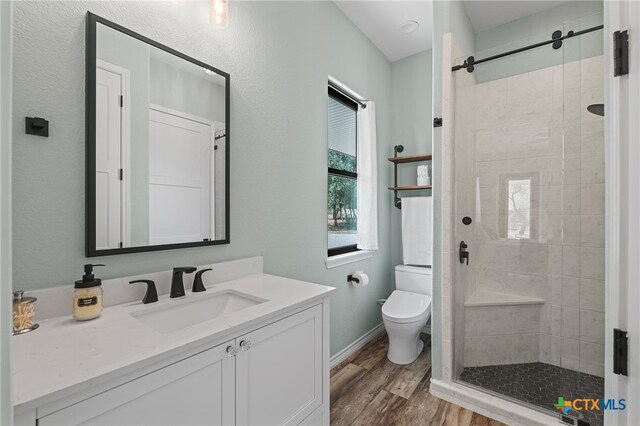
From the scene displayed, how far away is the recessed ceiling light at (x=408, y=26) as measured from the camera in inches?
97.6

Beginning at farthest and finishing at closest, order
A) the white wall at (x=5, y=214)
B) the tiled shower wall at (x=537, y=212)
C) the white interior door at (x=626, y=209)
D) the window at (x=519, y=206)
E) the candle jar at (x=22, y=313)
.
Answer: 1. the window at (x=519, y=206)
2. the tiled shower wall at (x=537, y=212)
3. the candle jar at (x=22, y=313)
4. the white interior door at (x=626, y=209)
5. the white wall at (x=5, y=214)

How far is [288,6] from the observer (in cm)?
186

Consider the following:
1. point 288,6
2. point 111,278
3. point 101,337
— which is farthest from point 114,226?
point 288,6

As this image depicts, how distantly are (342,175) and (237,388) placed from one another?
188cm

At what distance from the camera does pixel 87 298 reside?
0.93m

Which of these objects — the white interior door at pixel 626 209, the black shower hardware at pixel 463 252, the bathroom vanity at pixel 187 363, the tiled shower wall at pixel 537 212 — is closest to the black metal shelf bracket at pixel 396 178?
the tiled shower wall at pixel 537 212

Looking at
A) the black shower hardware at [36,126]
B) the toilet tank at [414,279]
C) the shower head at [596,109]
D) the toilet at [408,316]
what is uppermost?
the shower head at [596,109]

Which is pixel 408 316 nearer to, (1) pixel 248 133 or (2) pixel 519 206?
(2) pixel 519 206

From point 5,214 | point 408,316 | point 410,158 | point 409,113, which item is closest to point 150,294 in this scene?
point 5,214

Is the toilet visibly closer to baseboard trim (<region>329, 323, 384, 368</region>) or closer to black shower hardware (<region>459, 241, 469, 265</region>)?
baseboard trim (<region>329, 323, 384, 368</region>)

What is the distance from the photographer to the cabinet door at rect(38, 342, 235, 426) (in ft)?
2.13

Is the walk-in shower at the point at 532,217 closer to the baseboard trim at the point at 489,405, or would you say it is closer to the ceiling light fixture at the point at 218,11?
the baseboard trim at the point at 489,405

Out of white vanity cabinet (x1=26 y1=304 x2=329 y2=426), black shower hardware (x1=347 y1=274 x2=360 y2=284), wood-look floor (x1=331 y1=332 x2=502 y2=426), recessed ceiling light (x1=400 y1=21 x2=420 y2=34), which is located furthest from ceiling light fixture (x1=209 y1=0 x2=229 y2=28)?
wood-look floor (x1=331 y1=332 x2=502 y2=426)

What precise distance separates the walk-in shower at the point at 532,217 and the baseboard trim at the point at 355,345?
80cm
